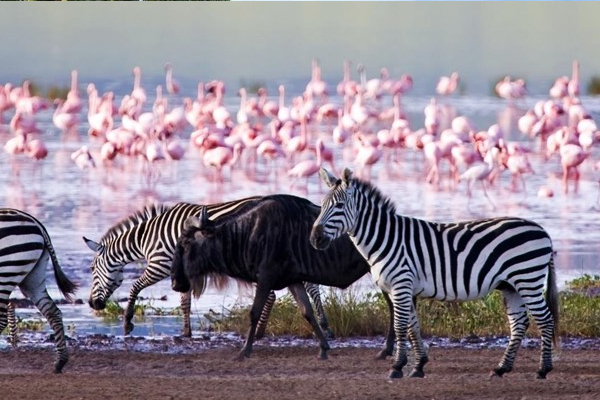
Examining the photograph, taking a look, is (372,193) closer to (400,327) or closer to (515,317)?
(400,327)

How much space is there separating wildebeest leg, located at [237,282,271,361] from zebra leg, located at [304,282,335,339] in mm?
925

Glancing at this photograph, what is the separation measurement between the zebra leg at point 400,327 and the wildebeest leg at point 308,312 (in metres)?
0.91

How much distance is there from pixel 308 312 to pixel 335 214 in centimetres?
121

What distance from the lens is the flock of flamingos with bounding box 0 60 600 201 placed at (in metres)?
21.6

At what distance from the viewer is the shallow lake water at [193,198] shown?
481 inches

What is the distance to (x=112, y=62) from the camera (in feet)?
132

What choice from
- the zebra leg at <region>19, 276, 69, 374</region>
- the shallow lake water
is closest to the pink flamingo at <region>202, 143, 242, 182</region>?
the shallow lake water

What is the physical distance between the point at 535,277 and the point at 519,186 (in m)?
13.1

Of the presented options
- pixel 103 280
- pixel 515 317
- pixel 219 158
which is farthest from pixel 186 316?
pixel 219 158

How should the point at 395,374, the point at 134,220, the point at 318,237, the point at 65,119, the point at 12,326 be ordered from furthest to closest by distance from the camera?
the point at 65,119 → the point at 134,220 → the point at 12,326 → the point at 395,374 → the point at 318,237

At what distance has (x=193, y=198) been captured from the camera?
19.2 m

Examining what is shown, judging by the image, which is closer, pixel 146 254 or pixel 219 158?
pixel 146 254

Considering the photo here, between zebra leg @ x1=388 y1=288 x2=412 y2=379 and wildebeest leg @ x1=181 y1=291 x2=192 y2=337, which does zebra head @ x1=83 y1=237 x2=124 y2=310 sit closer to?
wildebeest leg @ x1=181 y1=291 x2=192 y2=337

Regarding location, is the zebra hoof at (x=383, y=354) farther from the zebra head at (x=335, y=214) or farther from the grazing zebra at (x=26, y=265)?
the grazing zebra at (x=26, y=265)
